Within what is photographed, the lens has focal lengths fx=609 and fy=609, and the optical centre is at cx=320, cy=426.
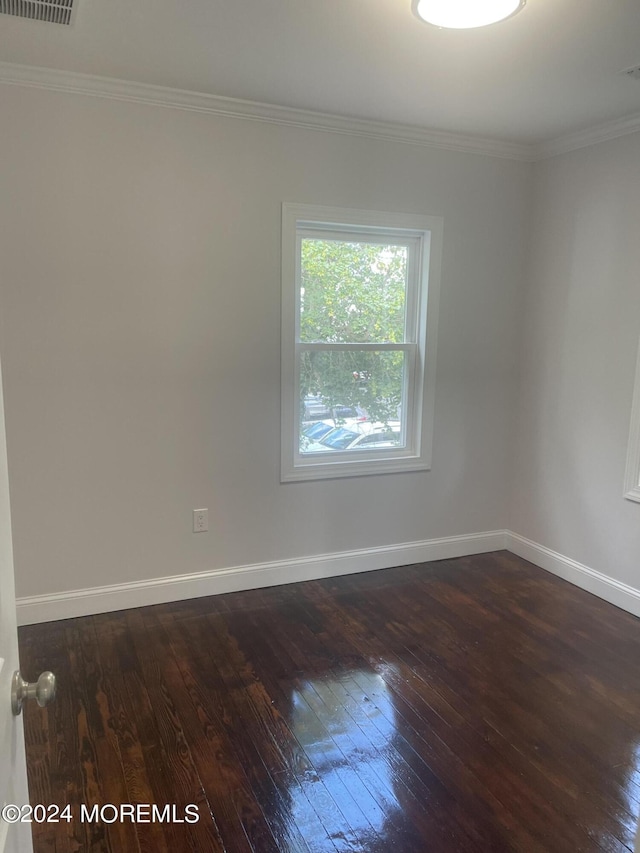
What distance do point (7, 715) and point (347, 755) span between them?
4.91 feet

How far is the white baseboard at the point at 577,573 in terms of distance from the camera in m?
3.29

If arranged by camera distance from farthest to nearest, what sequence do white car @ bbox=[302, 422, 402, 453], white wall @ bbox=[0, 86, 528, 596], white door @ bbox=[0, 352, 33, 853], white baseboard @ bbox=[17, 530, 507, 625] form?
white car @ bbox=[302, 422, 402, 453], white baseboard @ bbox=[17, 530, 507, 625], white wall @ bbox=[0, 86, 528, 596], white door @ bbox=[0, 352, 33, 853]

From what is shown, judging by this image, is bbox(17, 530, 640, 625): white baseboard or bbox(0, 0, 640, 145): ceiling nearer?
bbox(0, 0, 640, 145): ceiling

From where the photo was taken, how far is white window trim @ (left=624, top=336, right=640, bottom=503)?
3.18m

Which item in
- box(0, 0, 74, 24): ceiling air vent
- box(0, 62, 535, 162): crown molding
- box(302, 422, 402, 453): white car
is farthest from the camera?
box(302, 422, 402, 453): white car

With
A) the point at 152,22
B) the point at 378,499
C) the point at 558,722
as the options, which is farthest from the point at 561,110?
the point at 558,722

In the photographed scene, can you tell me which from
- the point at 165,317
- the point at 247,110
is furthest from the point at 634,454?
the point at 247,110

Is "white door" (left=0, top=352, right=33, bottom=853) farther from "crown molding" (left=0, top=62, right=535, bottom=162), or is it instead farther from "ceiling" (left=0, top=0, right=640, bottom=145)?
"crown molding" (left=0, top=62, right=535, bottom=162)

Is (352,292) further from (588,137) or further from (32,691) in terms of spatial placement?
(32,691)

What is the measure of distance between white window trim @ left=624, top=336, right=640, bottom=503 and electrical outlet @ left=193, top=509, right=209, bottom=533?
7.45ft

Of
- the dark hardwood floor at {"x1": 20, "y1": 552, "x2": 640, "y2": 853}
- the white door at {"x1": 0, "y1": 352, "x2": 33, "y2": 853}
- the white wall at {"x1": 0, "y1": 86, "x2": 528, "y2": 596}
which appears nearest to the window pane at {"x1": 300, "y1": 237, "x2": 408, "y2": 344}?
the white wall at {"x1": 0, "y1": 86, "x2": 528, "y2": 596}

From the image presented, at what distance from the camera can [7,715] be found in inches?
36.7

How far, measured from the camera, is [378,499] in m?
3.74

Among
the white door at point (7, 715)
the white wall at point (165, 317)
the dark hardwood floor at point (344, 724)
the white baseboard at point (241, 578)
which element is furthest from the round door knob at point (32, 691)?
the white baseboard at point (241, 578)
